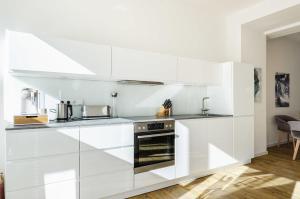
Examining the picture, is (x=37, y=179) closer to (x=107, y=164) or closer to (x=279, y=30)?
(x=107, y=164)

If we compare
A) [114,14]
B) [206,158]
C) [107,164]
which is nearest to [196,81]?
[206,158]

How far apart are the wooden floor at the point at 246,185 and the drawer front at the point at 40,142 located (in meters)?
1.07

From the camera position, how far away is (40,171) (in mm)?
1832

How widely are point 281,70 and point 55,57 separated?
552 cm

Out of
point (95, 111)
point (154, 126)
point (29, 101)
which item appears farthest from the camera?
point (95, 111)

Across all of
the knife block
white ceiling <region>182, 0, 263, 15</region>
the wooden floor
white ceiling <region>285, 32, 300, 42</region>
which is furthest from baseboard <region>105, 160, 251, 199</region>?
white ceiling <region>285, 32, 300, 42</region>

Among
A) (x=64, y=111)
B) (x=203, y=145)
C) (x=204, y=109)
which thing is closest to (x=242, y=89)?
(x=204, y=109)

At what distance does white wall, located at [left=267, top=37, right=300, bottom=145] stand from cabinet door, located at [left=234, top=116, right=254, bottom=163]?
Answer: 1.79 metres

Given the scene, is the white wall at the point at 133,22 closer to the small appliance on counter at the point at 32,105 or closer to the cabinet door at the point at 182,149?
the small appliance on counter at the point at 32,105

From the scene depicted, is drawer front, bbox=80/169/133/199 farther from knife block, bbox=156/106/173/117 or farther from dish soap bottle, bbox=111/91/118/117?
knife block, bbox=156/106/173/117

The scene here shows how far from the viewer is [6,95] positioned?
86.2 inches

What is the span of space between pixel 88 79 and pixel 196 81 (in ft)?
5.51

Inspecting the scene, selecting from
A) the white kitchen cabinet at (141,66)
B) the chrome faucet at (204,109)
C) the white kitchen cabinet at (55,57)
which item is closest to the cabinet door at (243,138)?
the chrome faucet at (204,109)

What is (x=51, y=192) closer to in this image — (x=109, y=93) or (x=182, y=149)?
(x=109, y=93)
